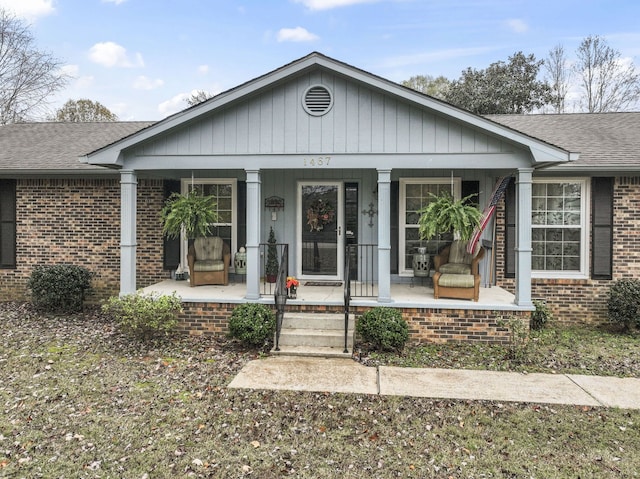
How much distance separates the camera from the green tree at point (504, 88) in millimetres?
20875

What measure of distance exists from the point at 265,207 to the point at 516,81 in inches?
716

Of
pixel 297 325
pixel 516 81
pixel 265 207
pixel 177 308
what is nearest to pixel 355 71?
pixel 265 207

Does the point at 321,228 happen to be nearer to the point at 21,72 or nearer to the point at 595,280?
the point at 595,280

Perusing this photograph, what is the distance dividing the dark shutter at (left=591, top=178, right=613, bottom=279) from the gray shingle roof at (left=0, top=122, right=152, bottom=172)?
9350mm

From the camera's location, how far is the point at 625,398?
4484 millimetres

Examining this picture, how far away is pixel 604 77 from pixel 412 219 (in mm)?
20393

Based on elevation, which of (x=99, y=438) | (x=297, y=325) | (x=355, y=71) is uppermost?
(x=355, y=71)

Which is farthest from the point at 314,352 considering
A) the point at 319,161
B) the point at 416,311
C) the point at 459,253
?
the point at 459,253

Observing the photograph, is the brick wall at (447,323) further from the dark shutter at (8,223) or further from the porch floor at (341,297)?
the dark shutter at (8,223)

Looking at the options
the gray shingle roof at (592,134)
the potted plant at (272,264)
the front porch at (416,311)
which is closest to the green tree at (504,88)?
the gray shingle roof at (592,134)

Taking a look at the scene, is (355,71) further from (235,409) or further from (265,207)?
(235,409)

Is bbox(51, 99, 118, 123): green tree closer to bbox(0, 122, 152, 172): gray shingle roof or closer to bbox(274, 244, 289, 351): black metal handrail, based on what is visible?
bbox(0, 122, 152, 172): gray shingle roof

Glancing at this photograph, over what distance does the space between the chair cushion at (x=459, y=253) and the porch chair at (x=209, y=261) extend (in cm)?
403

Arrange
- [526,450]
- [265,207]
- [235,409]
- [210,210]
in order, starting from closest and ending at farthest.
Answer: [526,450], [235,409], [210,210], [265,207]
